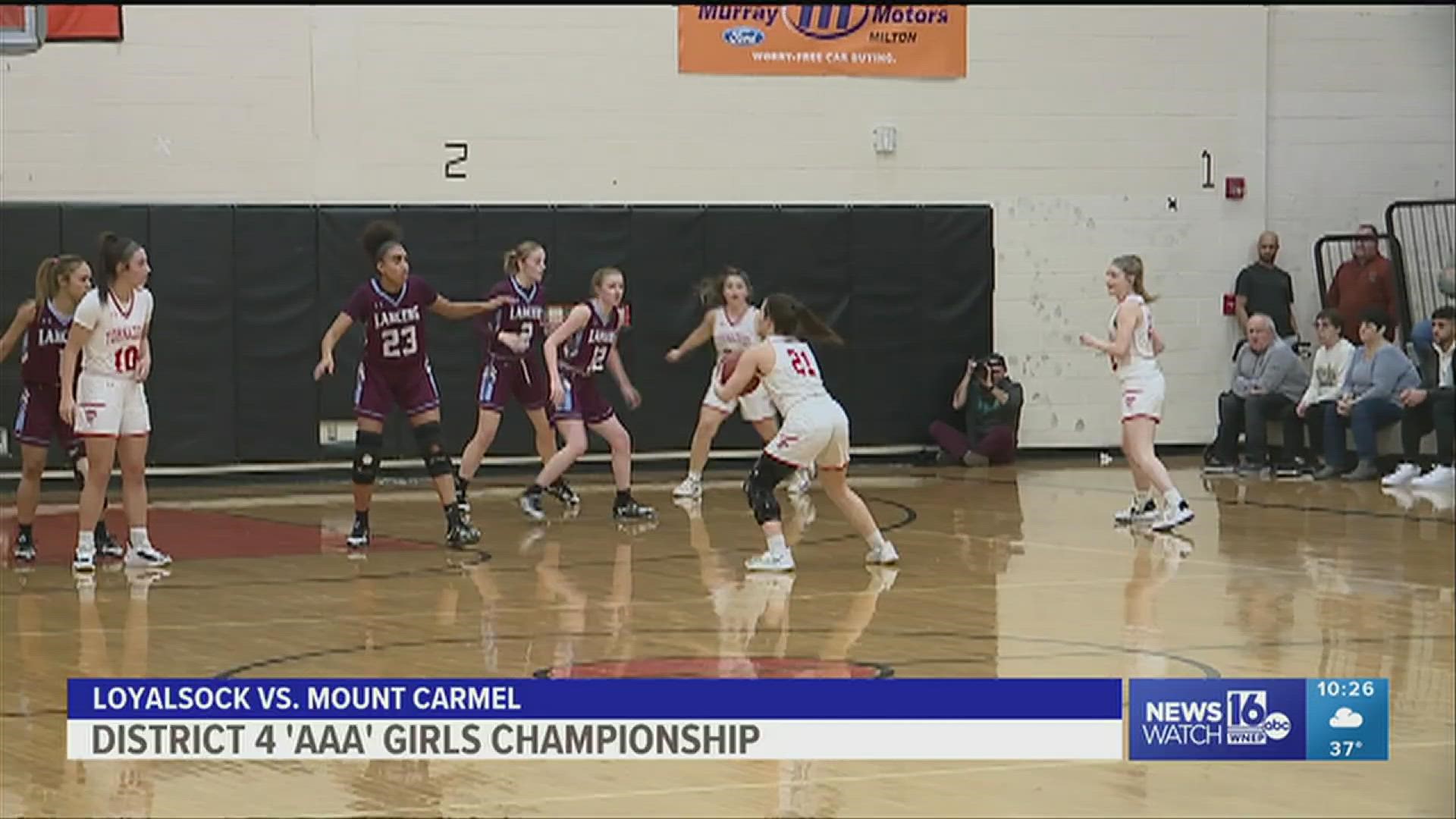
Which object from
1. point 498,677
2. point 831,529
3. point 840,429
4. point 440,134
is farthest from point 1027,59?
point 498,677

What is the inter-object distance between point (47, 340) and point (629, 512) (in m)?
4.45

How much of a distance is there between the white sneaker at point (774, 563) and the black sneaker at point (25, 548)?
4393 mm

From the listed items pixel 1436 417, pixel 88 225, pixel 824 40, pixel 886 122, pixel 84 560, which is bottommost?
pixel 84 560

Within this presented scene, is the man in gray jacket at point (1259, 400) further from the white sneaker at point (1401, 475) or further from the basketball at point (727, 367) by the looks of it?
the basketball at point (727, 367)

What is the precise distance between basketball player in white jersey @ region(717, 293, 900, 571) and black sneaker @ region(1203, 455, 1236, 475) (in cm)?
851

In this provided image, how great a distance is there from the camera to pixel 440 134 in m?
21.0

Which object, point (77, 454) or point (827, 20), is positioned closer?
point (77, 454)

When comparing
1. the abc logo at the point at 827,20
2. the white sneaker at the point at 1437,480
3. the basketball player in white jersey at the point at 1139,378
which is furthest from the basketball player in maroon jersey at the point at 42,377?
the white sneaker at the point at 1437,480

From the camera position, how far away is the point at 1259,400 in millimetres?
21453

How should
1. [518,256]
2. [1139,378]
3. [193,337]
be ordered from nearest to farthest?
[1139,378] < [518,256] < [193,337]

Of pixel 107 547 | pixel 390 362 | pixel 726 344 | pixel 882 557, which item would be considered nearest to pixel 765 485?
pixel 882 557

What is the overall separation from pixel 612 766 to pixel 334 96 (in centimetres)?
1387

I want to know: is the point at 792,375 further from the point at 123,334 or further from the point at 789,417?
the point at 123,334

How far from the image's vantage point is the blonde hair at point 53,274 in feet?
45.2
